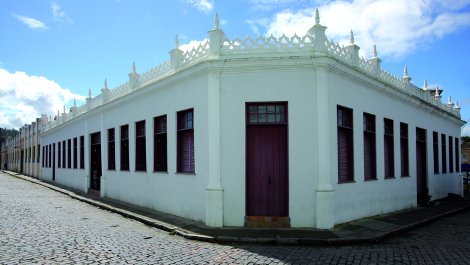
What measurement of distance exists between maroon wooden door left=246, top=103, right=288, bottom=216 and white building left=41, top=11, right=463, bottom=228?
0.02 metres

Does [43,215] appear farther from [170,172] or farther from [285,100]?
[285,100]

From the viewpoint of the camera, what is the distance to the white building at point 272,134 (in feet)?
30.6

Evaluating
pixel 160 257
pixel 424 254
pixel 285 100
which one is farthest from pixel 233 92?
pixel 424 254

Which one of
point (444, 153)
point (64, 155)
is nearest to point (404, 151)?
point (444, 153)

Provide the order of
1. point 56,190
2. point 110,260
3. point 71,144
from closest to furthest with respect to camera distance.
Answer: point 110,260 → point 56,190 → point 71,144

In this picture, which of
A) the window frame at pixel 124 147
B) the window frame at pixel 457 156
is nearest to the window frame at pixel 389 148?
the window frame at pixel 124 147

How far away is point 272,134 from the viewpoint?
955 cm

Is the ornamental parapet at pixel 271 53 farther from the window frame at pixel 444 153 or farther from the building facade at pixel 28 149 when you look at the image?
the building facade at pixel 28 149

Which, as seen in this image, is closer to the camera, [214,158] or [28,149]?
[214,158]

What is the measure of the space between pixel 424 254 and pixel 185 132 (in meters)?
6.53

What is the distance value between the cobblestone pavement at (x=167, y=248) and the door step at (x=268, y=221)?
4.78 ft

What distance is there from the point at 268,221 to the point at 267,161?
139 cm

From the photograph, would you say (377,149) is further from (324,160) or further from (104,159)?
(104,159)

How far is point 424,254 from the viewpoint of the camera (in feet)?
24.0
